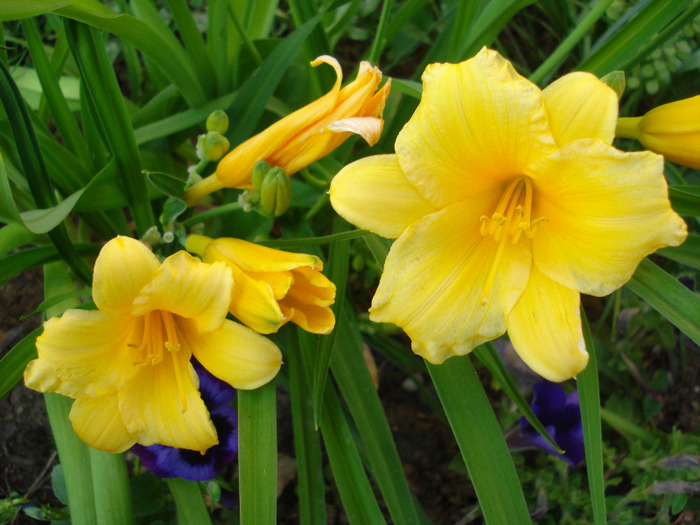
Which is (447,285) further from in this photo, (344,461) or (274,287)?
(344,461)

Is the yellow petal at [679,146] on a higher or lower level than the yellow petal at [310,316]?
higher

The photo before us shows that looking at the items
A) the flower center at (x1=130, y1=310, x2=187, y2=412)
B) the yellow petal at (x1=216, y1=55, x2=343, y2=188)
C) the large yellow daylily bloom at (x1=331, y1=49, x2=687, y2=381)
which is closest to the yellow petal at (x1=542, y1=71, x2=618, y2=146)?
the large yellow daylily bloom at (x1=331, y1=49, x2=687, y2=381)

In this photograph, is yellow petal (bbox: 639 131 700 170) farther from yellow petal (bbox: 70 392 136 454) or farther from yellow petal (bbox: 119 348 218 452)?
yellow petal (bbox: 70 392 136 454)

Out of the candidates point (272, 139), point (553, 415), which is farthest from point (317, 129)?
point (553, 415)

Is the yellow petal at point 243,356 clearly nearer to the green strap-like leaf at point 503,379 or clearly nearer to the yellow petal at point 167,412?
the yellow petal at point 167,412

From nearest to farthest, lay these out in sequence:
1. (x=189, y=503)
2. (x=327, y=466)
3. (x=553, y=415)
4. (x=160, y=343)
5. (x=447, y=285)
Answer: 1. (x=447, y=285)
2. (x=160, y=343)
3. (x=189, y=503)
4. (x=553, y=415)
5. (x=327, y=466)

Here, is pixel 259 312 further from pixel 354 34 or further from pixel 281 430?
pixel 354 34

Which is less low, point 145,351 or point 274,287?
point 274,287

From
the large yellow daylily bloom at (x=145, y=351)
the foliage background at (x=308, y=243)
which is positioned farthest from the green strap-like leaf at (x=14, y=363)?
the large yellow daylily bloom at (x=145, y=351)
